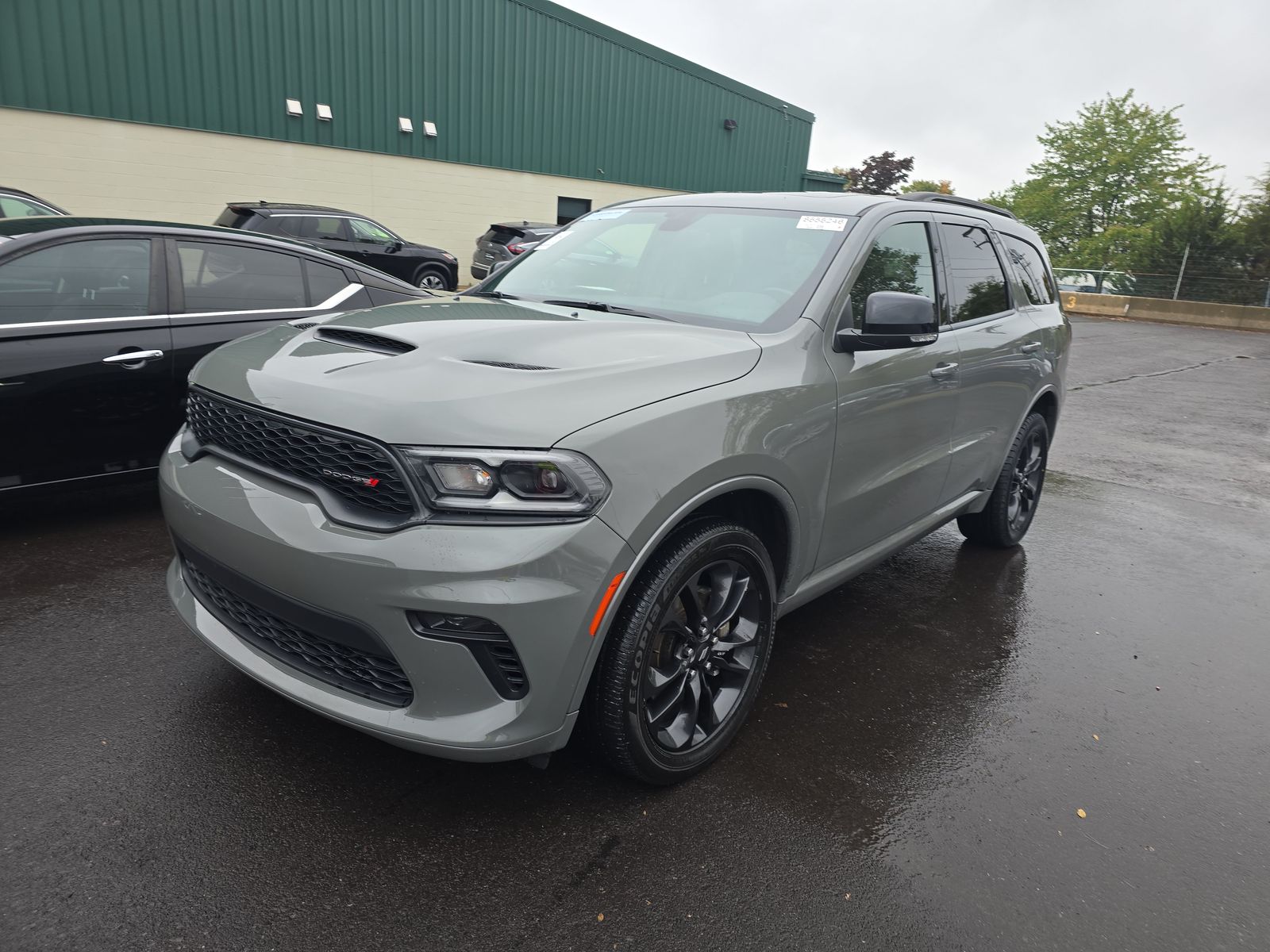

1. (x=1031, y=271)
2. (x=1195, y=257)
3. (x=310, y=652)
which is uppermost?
(x=1195, y=257)

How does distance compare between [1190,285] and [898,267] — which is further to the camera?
[1190,285]

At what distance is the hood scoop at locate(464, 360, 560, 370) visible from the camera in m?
2.38

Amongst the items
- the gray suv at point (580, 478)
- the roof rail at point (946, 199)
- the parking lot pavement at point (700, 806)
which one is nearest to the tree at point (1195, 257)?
the roof rail at point (946, 199)

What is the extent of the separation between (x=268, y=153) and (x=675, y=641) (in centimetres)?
1854

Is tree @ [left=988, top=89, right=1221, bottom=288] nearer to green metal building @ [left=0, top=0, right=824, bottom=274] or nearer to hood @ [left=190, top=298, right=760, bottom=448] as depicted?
green metal building @ [left=0, top=0, right=824, bottom=274]

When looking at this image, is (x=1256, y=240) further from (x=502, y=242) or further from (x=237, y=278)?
(x=237, y=278)

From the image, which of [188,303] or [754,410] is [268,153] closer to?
[188,303]

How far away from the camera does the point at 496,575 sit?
2033 millimetres

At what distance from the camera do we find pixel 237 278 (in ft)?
15.8

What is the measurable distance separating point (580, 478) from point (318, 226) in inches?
530

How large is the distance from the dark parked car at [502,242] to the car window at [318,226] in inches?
125

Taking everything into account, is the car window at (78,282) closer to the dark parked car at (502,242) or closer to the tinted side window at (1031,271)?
the tinted side window at (1031,271)

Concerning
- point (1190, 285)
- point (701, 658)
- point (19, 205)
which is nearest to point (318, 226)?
point (19, 205)

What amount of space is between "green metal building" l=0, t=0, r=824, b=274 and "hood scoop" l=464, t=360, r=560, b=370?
55.2ft
